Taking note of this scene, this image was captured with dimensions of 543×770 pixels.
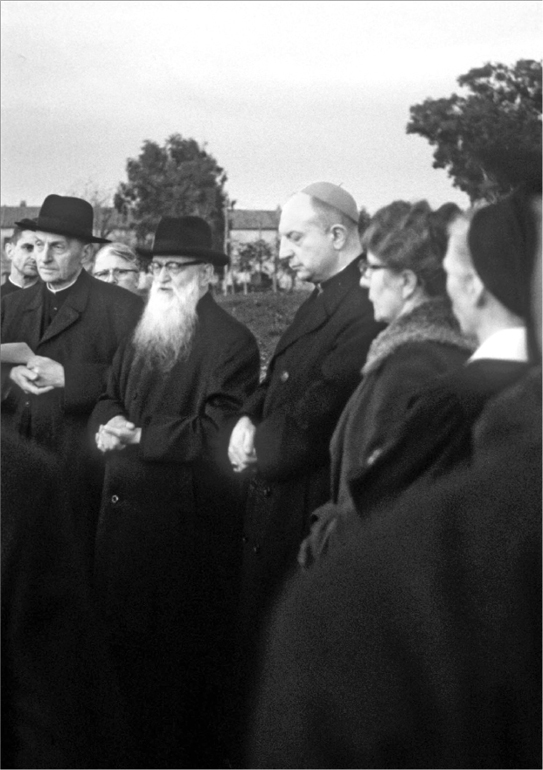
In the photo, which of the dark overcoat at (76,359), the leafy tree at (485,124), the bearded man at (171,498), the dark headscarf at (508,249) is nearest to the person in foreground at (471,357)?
the dark headscarf at (508,249)

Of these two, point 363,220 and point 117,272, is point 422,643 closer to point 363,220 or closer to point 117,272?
point 363,220

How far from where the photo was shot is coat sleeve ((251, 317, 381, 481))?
2.85 metres

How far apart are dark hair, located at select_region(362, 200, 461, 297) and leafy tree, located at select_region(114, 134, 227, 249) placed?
61 cm

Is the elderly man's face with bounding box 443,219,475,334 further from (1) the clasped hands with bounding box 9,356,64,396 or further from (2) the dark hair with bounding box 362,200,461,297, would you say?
(1) the clasped hands with bounding box 9,356,64,396

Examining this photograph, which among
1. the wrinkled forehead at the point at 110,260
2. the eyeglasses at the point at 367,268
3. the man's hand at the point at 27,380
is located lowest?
the man's hand at the point at 27,380

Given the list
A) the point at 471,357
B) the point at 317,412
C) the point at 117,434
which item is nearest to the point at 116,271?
the point at 117,434

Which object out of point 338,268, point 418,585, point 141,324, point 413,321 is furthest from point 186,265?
point 418,585

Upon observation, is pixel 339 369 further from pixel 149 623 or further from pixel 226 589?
pixel 149 623

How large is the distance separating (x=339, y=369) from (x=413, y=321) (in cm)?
27

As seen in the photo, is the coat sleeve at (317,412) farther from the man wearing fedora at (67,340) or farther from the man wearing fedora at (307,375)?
the man wearing fedora at (67,340)

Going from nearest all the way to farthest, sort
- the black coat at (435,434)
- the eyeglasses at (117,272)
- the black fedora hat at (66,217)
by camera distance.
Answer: the black coat at (435,434) → the black fedora hat at (66,217) → the eyeglasses at (117,272)

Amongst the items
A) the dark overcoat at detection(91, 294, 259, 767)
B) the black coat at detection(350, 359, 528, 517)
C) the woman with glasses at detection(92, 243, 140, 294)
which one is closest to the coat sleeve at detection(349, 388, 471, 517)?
the black coat at detection(350, 359, 528, 517)

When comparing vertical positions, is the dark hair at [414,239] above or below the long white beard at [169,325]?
above

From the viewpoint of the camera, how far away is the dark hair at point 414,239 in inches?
105
